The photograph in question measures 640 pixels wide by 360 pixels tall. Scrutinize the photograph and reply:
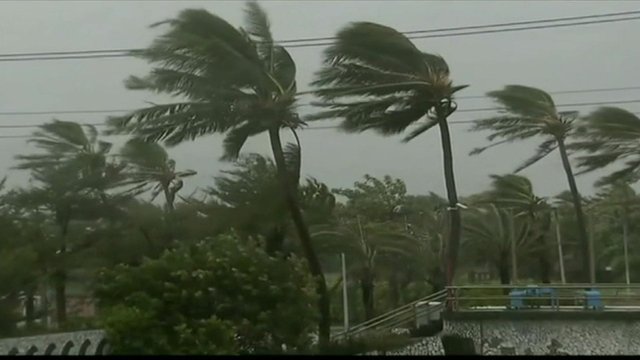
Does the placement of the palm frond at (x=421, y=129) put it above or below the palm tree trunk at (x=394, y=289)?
above

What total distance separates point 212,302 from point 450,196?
Answer: 3.32 feet

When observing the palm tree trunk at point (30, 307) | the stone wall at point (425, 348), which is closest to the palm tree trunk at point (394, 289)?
the stone wall at point (425, 348)

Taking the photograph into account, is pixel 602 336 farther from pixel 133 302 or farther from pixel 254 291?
pixel 133 302

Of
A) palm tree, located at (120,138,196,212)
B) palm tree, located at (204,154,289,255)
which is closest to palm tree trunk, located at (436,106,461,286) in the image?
palm tree, located at (204,154,289,255)

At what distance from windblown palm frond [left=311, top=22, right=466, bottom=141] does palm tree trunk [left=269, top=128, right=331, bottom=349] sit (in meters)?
0.22

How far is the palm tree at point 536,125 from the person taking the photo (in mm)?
3285

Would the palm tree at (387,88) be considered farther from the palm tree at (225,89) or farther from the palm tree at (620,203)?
the palm tree at (620,203)

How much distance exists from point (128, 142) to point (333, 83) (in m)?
0.87

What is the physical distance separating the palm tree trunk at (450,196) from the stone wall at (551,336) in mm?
212

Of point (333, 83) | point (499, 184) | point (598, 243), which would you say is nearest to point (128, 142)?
point (333, 83)

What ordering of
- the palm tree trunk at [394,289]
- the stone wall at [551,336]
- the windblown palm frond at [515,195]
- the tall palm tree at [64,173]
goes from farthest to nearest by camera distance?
the tall palm tree at [64,173] < the palm tree trunk at [394,289] < the windblown palm frond at [515,195] < the stone wall at [551,336]

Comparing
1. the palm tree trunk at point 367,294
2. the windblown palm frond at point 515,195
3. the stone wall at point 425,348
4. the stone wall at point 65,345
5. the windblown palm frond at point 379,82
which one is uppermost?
the windblown palm frond at point 379,82

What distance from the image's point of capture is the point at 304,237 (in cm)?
349

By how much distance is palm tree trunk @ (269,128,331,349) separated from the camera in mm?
3445
